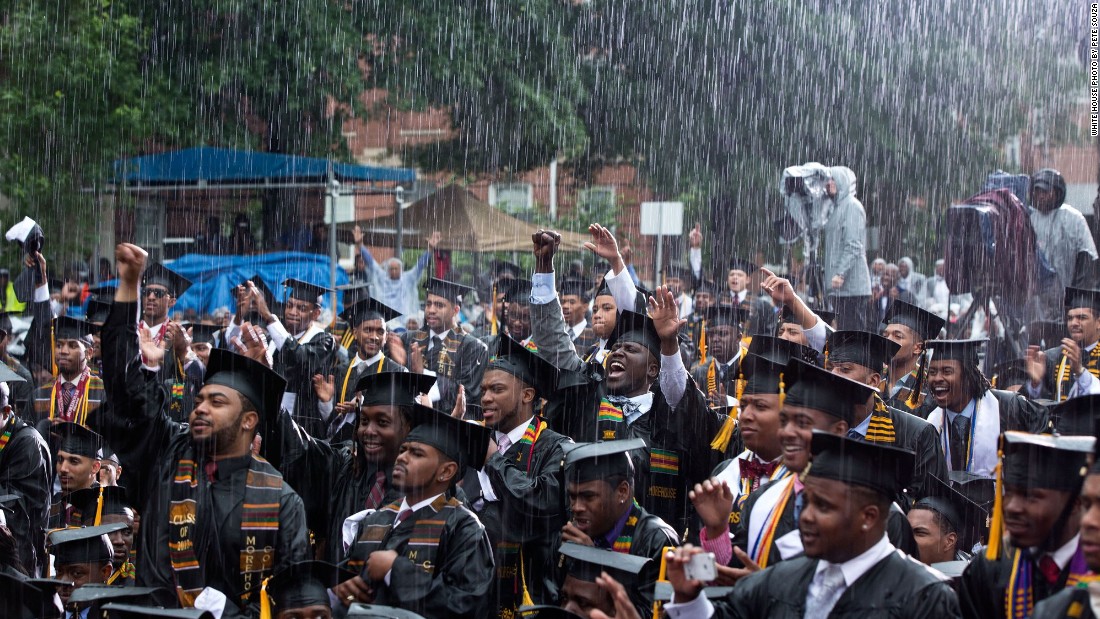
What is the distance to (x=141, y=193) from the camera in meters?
21.6

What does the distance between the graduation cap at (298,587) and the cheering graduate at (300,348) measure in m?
3.46

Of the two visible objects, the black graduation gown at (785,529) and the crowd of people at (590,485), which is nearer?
the crowd of people at (590,485)

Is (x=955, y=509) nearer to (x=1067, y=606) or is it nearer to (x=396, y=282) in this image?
(x=1067, y=606)

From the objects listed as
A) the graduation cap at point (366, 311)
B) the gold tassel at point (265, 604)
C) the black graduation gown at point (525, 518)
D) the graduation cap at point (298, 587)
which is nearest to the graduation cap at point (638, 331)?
the black graduation gown at point (525, 518)

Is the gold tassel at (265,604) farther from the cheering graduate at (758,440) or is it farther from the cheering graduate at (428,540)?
the cheering graduate at (758,440)

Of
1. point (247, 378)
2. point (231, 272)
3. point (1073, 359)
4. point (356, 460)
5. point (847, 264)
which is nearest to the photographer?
point (247, 378)

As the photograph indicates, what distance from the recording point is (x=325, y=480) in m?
6.78

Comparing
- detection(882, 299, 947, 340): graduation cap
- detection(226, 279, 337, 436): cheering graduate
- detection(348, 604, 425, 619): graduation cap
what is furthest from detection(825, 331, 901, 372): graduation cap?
detection(226, 279, 337, 436): cheering graduate

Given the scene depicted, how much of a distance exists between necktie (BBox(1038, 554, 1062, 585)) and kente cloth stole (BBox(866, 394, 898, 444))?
1720 millimetres

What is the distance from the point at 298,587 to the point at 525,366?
216 centimetres

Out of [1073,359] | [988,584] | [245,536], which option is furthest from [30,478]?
[1073,359]

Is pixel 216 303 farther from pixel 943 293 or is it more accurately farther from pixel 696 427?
pixel 696 427

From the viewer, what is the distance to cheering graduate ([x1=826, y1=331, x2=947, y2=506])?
5938 mm

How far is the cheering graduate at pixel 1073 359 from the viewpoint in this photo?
805 centimetres
